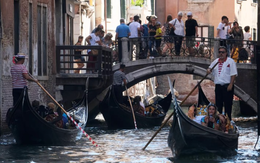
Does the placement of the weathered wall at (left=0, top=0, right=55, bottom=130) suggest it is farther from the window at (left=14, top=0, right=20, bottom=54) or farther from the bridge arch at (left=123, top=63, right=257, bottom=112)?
the bridge arch at (left=123, top=63, right=257, bottom=112)

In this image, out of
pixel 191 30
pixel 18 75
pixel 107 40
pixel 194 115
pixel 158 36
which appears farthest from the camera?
pixel 191 30

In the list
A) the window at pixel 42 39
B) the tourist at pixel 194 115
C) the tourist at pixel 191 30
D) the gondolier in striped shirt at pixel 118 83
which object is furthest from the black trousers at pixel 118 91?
the tourist at pixel 194 115

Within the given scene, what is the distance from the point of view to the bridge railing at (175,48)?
15.6 metres

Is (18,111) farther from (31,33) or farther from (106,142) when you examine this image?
(31,33)

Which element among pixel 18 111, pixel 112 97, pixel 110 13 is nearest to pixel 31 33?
pixel 112 97

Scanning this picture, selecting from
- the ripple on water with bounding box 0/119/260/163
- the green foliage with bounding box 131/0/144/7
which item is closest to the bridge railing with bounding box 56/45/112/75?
the ripple on water with bounding box 0/119/260/163

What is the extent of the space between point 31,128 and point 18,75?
2.51 feet

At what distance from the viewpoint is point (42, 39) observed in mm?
13547

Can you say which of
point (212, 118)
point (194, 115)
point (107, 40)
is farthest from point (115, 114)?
point (212, 118)

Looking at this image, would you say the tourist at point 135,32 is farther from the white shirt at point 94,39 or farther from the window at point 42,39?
the window at point 42,39

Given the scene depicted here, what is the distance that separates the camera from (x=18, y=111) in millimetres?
9742

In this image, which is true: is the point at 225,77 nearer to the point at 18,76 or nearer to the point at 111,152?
the point at 111,152

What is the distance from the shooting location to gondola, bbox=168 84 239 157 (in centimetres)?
854

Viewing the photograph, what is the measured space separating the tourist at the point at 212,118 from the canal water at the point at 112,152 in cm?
34
